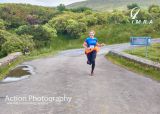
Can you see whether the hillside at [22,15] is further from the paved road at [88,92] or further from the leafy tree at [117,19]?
the paved road at [88,92]

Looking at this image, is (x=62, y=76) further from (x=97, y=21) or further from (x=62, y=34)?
(x=97, y=21)

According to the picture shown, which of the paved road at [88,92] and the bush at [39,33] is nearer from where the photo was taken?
the paved road at [88,92]

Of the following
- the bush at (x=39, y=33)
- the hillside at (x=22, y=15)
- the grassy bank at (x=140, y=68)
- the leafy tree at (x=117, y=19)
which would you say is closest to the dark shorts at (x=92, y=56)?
the grassy bank at (x=140, y=68)

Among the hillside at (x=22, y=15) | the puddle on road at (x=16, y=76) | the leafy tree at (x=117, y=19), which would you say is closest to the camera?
the puddle on road at (x=16, y=76)

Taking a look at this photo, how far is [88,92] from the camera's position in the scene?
483 inches

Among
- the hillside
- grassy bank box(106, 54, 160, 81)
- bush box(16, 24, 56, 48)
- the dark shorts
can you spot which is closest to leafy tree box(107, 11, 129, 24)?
the hillside

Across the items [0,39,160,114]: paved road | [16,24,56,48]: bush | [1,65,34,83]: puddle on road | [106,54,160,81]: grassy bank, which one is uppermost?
[0,39,160,114]: paved road

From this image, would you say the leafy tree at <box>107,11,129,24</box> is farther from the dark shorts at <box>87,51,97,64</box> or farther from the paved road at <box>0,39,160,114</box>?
the dark shorts at <box>87,51,97,64</box>

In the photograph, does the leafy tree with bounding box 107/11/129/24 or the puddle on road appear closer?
the puddle on road

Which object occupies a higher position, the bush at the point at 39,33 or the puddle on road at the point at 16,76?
the puddle on road at the point at 16,76

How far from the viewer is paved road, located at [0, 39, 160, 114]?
394 inches

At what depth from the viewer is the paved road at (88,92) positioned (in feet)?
32.8

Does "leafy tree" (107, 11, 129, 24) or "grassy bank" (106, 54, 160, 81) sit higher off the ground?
"grassy bank" (106, 54, 160, 81)

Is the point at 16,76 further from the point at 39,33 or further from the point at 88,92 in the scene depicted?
the point at 39,33
